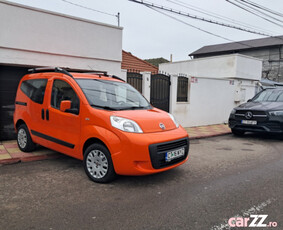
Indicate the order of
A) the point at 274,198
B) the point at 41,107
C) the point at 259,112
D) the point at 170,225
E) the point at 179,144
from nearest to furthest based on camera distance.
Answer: the point at 170,225
the point at 274,198
the point at 179,144
the point at 41,107
the point at 259,112

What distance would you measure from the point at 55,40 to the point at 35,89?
270 cm

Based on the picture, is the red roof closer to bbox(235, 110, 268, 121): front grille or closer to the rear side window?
bbox(235, 110, 268, 121): front grille

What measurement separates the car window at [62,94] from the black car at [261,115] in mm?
6152

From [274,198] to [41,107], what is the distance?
14.8ft

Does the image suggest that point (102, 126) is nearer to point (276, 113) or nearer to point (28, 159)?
point (28, 159)

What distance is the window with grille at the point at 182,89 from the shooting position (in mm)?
10445

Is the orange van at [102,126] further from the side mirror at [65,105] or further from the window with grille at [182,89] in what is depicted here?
the window with grille at [182,89]

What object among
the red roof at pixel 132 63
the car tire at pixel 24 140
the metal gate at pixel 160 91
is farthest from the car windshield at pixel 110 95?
the red roof at pixel 132 63

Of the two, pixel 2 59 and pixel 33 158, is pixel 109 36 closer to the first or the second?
pixel 2 59

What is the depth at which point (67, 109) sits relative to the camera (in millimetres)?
4363

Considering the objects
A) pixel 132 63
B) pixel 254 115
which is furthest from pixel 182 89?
pixel 132 63

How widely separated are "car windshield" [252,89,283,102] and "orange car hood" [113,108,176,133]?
6.13 meters

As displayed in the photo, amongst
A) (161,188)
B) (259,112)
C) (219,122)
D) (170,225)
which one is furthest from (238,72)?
(170,225)

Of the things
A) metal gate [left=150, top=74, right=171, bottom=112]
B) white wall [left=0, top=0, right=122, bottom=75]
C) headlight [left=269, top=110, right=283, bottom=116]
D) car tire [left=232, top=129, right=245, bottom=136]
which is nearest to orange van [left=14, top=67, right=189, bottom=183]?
white wall [left=0, top=0, right=122, bottom=75]
